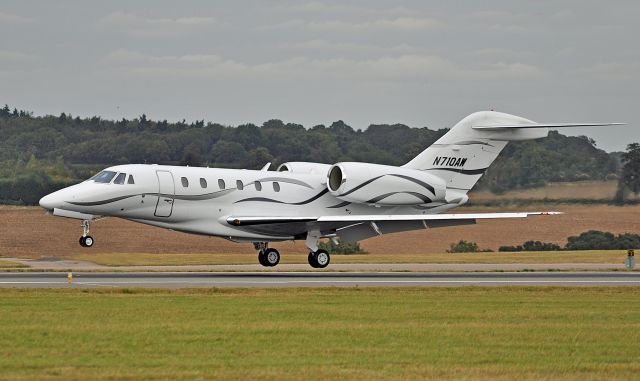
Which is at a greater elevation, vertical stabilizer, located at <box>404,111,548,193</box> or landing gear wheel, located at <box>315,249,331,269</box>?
vertical stabilizer, located at <box>404,111,548,193</box>

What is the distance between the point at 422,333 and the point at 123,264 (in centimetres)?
Result: 2726

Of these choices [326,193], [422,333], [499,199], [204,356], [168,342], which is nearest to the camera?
[204,356]

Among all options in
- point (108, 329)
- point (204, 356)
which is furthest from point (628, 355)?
point (108, 329)

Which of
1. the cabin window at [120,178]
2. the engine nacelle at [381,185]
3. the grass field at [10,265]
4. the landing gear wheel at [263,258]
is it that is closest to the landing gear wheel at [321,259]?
the landing gear wheel at [263,258]

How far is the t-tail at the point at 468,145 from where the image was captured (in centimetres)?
4341

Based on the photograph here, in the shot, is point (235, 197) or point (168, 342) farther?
point (235, 197)

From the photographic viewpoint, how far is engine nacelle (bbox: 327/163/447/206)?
41094 millimetres

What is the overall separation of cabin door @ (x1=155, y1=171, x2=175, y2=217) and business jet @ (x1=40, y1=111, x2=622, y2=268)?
0.11 feet

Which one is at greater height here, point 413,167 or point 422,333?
point 413,167

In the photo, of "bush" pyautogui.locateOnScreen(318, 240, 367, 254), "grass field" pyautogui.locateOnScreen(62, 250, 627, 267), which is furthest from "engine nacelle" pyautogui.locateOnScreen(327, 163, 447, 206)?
"bush" pyautogui.locateOnScreen(318, 240, 367, 254)

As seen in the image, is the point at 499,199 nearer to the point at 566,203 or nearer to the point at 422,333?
the point at 566,203

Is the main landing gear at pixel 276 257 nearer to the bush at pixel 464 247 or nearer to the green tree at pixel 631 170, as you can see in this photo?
the bush at pixel 464 247

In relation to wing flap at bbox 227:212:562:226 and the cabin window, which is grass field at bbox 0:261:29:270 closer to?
the cabin window

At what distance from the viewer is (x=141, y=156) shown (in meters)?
75.7
